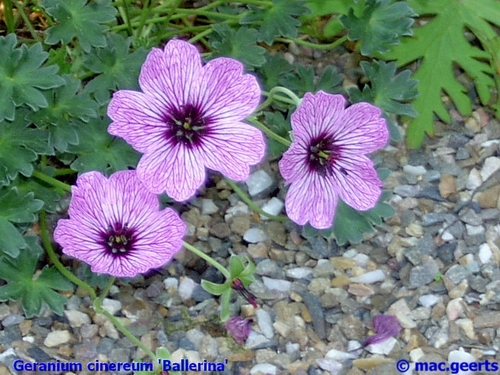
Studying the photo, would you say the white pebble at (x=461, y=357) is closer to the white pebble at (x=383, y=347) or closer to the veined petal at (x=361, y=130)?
→ the white pebble at (x=383, y=347)

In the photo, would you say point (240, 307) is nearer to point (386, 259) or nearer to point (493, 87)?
point (386, 259)

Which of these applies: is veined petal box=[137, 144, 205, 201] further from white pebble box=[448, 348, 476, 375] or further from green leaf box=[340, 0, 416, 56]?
white pebble box=[448, 348, 476, 375]

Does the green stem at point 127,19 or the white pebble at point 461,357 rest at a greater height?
the green stem at point 127,19

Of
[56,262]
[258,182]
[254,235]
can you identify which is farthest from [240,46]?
[56,262]

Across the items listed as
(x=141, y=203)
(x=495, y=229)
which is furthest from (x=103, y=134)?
(x=495, y=229)

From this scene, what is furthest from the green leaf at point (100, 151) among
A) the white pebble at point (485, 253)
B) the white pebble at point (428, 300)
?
the white pebble at point (485, 253)

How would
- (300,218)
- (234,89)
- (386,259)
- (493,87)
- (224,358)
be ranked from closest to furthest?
(234,89) → (300,218) → (224,358) → (386,259) → (493,87)
